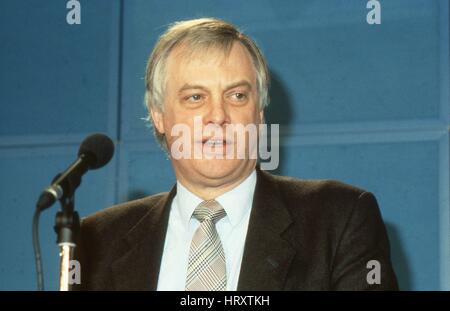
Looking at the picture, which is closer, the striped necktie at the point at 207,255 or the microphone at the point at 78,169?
the microphone at the point at 78,169

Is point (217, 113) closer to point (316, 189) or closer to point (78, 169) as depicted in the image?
point (316, 189)

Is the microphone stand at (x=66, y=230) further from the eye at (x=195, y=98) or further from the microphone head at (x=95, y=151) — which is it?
the eye at (x=195, y=98)

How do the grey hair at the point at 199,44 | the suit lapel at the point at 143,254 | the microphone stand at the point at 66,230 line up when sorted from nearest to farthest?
1. the microphone stand at the point at 66,230
2. the suit lapel at the point at 143,254
3. the grey hair at the point at 199,44

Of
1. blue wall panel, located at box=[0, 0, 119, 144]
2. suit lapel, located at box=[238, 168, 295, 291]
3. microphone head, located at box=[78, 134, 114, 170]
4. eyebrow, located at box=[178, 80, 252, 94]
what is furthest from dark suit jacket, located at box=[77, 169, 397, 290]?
blue wall panel, located at box=[0, 0, 119, 144]

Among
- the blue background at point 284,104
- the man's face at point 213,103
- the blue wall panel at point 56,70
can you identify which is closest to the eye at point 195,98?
the man's face at point 213,103

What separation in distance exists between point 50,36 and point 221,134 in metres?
0.92

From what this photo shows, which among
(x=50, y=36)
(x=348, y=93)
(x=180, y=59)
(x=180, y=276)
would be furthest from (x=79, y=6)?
(x=180, y=276)

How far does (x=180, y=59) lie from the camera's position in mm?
2047

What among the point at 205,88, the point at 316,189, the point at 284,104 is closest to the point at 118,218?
the point at 205,88

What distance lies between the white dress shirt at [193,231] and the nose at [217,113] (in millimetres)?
169

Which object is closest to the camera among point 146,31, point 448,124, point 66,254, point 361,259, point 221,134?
point 66,254

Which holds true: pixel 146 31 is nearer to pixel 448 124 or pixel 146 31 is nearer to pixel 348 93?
pixel 348 93

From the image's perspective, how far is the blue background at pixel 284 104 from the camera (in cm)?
→ 233

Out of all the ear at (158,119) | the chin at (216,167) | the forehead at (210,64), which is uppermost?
the forehead at (210,64)
